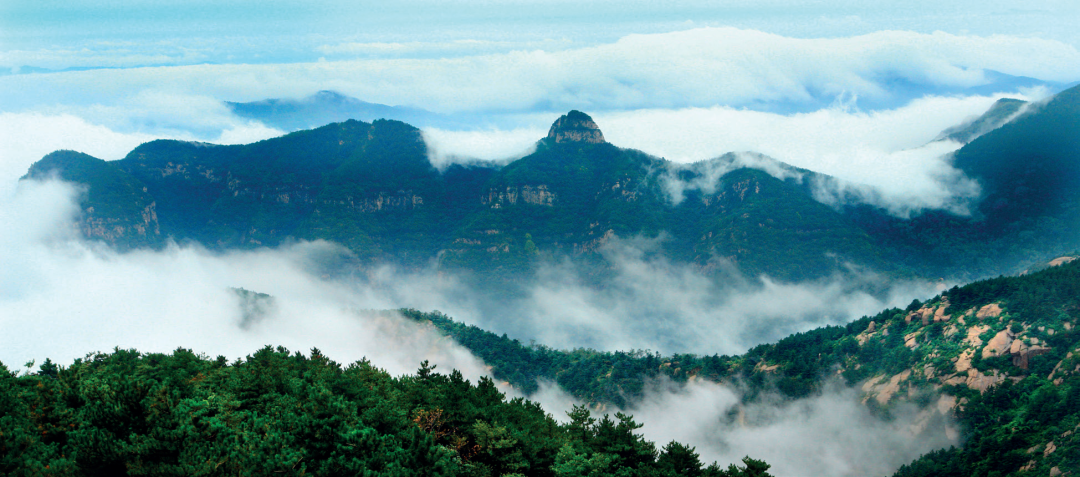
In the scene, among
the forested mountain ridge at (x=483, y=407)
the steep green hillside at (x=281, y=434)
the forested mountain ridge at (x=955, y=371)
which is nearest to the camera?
the steep green hillside at (x=281, y=434)

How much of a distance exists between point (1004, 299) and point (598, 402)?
79046 millimetres

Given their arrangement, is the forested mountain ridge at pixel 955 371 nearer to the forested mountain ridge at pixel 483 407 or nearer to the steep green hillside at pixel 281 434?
the forested mountain ridge at pixel 483 407

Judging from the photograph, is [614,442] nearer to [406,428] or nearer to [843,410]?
[406,428]

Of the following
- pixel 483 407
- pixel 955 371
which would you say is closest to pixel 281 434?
pixel 483 407

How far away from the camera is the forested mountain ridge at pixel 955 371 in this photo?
83.6 metres

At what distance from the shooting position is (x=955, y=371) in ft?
348

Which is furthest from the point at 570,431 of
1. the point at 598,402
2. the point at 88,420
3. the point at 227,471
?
the point at 598,402

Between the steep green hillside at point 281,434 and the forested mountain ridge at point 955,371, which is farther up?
the forested mountain ridge at point 955,371

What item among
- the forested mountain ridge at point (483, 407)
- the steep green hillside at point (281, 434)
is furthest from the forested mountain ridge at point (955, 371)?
the steep green hillside at point (281, 434)

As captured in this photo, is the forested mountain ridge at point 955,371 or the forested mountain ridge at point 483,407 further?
the forested mountain ridge at point 955,371

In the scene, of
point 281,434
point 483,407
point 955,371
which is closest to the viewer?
point 281,434

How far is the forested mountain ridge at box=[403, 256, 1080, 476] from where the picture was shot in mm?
83625

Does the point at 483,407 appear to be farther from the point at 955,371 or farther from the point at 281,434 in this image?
the point at 955,371

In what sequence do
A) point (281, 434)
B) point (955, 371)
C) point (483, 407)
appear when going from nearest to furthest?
point (281, 434), point (483, 407), point (955, 371)
